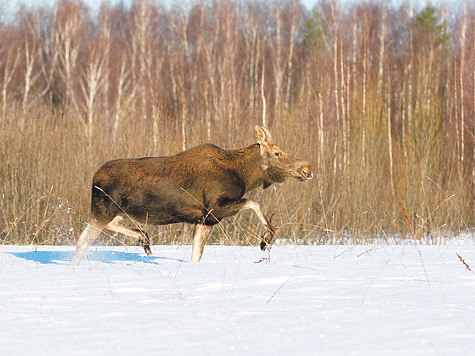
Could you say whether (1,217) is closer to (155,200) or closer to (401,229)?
(155,200)

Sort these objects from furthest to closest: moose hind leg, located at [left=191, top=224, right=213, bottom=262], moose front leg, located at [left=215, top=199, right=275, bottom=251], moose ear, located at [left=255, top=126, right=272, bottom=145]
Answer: moose ear, located at [left=255, top=126, right=272, bottom=145] → moose hind leg, located at [left=191, top=224, right=213, bottom=262] → moose front leg, located at [left=215, top=199, right=275, bottom=251]

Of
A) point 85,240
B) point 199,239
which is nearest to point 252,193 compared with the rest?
point 199,239

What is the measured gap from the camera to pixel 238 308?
11.6ft

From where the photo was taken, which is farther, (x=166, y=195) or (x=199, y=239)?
(x=199, y=239)

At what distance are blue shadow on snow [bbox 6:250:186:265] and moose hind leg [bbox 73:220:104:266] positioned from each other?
307 mm

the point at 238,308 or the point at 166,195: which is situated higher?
the point at 166,195

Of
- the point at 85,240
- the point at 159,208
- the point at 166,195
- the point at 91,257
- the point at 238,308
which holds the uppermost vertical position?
the point at 166,195

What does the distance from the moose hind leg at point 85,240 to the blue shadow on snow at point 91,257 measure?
12.1 inches

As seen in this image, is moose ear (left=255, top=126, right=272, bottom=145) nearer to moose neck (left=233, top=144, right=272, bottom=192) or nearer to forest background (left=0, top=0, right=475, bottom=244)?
moose neck (left=233, top=144, right=272, bottom=192)

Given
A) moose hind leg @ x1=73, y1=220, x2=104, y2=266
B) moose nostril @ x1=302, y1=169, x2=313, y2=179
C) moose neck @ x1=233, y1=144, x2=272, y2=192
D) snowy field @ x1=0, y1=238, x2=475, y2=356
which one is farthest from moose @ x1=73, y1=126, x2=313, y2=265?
moose nostril @ x1=302, y1=169, x2=313, y2=179

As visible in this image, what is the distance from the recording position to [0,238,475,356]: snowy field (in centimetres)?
271

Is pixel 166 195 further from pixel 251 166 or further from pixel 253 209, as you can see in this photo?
pixel 251 166

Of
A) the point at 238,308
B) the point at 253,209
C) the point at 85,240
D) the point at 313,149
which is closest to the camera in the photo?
the point at 238,308

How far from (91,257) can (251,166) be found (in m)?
1.87
